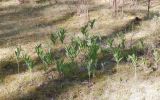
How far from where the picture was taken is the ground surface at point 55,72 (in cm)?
1243

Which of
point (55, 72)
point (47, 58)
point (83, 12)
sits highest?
point (83, 12)

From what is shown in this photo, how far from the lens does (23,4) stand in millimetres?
24391

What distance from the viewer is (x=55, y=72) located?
13703 mm

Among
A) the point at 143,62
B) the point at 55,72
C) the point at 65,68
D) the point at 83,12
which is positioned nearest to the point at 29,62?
the point at 55,72

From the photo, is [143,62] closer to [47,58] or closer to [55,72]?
[55,72]

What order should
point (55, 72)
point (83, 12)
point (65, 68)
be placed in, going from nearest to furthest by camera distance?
point (65, 68) → point (55, 72) → point (83, 12)

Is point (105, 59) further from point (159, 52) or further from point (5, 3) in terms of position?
point (5, 3)

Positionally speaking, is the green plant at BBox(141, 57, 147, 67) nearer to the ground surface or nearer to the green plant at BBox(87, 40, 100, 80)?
the ground surface

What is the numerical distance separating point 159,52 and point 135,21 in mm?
4621

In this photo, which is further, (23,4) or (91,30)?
(23,4)

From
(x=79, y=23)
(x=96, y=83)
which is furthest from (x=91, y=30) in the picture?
(x=96, y=83)

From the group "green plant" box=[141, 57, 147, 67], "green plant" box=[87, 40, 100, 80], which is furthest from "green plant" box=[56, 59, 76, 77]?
"green plant" box=[141, 57, 147, 67]

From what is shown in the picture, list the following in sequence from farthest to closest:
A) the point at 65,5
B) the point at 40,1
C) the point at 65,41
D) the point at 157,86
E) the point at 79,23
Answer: the point at 40,1, the point at 65,5, the point at 79,23, the point at 65,41, the point at 157,86

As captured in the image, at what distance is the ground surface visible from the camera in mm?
12430
